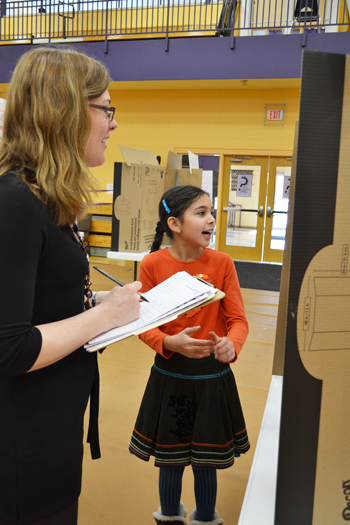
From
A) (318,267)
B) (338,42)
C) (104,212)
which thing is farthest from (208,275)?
(104,212)

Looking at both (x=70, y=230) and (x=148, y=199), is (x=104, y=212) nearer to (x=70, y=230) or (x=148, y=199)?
(x=148, y=199)

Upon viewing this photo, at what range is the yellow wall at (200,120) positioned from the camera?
7395 mm

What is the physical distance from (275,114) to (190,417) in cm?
698

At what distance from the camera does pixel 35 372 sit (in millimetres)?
763

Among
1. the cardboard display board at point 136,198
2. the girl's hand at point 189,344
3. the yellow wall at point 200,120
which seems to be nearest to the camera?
the girl's hand at point 189,344

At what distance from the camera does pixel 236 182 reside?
8.02 m

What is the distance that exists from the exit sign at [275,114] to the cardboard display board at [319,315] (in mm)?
7416

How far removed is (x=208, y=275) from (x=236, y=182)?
6.88m

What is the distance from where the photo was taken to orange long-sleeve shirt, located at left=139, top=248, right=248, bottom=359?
52.9 inches

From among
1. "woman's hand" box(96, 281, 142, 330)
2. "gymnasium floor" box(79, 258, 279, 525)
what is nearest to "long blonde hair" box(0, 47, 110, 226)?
"woman's hand" box(96, 281, 142, 330)

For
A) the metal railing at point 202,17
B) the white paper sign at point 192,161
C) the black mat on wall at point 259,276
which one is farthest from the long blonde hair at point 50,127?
the metal railing at point 202,17

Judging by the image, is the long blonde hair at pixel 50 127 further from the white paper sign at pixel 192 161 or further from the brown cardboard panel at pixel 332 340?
the white paper sign at pixel 192 161

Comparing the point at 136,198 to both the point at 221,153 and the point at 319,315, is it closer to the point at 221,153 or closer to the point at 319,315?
the point at 319,315

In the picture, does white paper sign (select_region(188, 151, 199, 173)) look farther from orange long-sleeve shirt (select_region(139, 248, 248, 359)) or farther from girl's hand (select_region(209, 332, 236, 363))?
girl's hand (select_region(209, 332, 236, 363))
